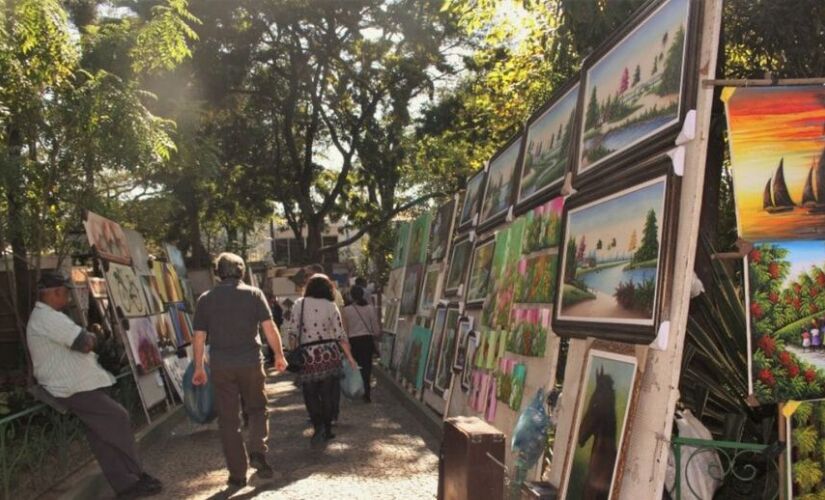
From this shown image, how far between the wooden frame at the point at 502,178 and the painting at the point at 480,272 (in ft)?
0.68

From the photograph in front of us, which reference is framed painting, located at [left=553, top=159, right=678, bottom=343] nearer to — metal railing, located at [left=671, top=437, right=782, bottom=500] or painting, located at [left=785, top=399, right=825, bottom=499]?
metal railing, located at [left=671, top=437, right=782, bottom=500]

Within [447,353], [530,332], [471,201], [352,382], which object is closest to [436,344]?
[447,353]

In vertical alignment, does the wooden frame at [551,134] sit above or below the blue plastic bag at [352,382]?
above

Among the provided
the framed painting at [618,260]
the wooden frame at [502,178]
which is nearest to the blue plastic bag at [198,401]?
the wooden frame at [502,178]

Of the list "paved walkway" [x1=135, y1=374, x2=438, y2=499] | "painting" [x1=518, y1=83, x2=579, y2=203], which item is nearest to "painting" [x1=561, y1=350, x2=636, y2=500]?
"painting" [x1=518, y1=83, x2=579, y2=203]

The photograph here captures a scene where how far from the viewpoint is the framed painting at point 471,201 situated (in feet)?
30.2

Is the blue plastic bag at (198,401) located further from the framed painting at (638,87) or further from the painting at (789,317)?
the painting at (789,317)

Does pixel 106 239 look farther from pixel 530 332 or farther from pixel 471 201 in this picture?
pixel 530 332

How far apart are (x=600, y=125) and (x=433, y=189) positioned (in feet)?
85.8

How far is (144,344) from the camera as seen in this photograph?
9391 millimetres

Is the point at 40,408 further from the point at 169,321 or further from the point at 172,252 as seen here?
the point at 172,252

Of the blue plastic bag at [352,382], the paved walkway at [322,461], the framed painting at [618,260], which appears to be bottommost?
the paved walkway at [322,461]

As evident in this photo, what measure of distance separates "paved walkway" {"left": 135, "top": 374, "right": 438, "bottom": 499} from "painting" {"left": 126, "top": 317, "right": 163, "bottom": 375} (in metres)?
0.88

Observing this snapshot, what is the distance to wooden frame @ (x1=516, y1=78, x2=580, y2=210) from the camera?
5682 millimetres
